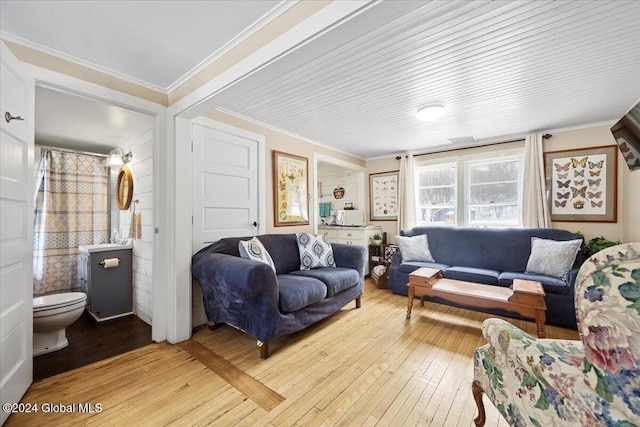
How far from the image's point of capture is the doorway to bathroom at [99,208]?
7.34 ft

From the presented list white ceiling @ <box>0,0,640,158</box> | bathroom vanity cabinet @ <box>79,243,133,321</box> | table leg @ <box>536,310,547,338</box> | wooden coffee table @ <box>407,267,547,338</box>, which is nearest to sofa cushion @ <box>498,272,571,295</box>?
wooden coffee table @ <box>407,267,547,338</box>

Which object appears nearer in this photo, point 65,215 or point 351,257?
point 351,257

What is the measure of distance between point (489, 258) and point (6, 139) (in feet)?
14.9

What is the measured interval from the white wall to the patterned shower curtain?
83cm

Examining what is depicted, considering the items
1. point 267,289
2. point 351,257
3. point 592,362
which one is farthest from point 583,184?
point 267,289

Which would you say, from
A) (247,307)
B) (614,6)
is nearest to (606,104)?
(614,6)

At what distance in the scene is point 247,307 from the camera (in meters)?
2.05

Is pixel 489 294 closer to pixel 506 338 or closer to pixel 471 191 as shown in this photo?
pixel 506 338

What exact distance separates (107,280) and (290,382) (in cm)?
248

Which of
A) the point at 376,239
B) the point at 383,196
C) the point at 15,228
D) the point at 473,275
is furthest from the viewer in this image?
the point at 383,196

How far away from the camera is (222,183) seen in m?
2.81

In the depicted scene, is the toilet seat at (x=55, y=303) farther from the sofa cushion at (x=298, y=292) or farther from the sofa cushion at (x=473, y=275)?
the sofa cushion at (x=473, y=275)

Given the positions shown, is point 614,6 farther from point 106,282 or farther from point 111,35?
point 106,282

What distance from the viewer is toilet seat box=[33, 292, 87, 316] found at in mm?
2053
